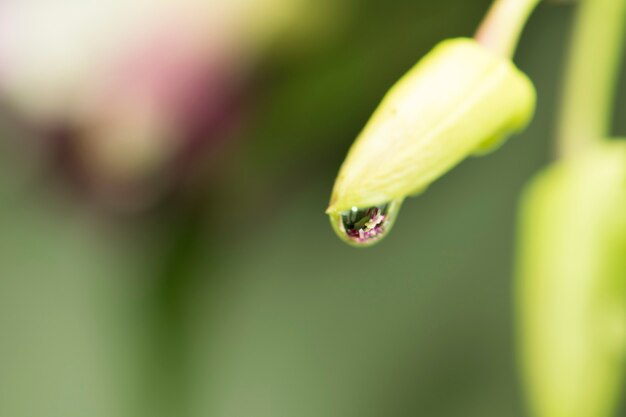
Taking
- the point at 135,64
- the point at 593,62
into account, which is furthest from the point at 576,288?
the point at 135,64

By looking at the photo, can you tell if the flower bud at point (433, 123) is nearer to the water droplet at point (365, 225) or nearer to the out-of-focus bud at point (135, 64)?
the water droplet at point (365, 225)

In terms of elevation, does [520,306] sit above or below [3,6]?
below

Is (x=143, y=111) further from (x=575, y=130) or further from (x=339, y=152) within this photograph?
(x=575, y=130)

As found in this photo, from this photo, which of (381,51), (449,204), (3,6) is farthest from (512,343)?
(3,6)

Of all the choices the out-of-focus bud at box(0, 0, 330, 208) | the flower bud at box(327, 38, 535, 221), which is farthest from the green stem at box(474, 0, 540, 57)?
the out-of-focus bud at box(0, 0, 330, 208)

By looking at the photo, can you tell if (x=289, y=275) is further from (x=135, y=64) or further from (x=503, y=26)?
(x=503, y=26)

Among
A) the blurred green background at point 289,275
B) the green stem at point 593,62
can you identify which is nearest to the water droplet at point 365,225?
the green stem at point 593,62

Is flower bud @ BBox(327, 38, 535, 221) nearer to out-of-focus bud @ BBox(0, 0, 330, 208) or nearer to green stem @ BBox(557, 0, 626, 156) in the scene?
green stem @ BBox(557, 0, 626, 156)
